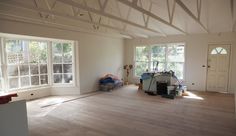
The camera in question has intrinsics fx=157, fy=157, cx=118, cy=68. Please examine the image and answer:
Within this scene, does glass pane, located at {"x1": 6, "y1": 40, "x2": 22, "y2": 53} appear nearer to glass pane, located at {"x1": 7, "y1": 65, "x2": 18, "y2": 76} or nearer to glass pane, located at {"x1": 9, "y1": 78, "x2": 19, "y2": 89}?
glass pane, located at {"x1": 7, "y1": 65, "x2": 18, "y2": 76}

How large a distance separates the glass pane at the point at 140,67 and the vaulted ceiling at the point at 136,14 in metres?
1.92

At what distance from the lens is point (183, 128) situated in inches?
125

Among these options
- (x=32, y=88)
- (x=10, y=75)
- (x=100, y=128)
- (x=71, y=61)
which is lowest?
(x=100, y=128)

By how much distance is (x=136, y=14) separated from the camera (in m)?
5.82

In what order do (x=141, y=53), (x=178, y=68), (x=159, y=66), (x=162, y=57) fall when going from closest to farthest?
(x=178, y=68) → (x=162, y=57) → (x=159, y=66) → (x=141, y=53)

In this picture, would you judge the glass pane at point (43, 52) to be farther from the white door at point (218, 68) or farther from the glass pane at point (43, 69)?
the white door at point (218, 68)

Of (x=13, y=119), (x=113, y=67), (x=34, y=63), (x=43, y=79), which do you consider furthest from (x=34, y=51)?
(x=13, y=119)

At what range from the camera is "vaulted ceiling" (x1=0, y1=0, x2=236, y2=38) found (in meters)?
3.83

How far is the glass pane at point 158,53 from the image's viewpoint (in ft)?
25.0

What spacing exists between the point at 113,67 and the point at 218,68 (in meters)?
4.54

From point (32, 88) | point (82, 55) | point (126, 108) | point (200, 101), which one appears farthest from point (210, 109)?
point (32, 88)

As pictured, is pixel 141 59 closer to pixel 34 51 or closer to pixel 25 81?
pixel 34 51

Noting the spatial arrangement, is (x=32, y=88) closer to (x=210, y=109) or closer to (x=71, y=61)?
(x=71, y=61)

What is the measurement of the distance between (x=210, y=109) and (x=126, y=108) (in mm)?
2292
